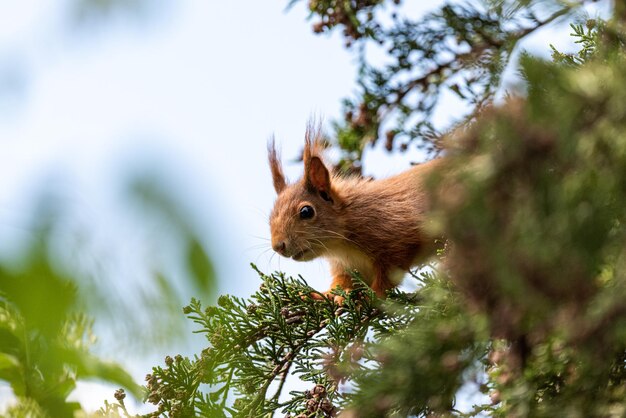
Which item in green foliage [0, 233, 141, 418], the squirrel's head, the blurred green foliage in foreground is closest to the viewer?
green foliage [0, 233, 141, 418]

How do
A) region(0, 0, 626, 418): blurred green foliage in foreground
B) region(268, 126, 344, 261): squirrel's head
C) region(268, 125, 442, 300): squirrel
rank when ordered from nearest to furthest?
region(0, 0, 626, 418): blurred green foliage in foreground, region(268, 125, 442, 300): squirrel, region(268, 126, 344, 261): squirrel's head

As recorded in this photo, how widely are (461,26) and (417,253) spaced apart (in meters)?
0.93

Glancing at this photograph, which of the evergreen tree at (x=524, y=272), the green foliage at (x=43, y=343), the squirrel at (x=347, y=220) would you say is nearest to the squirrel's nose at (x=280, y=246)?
the squirrel at (x=347, y=220)

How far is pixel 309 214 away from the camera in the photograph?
9.20 feet

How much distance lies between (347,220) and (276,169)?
417mm

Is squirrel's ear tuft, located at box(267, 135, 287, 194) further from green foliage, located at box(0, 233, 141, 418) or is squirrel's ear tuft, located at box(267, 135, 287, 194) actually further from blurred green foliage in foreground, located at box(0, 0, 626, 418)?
green foliage, located at box(0, 233, 141, 418)

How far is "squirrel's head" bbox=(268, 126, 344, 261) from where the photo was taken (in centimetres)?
276

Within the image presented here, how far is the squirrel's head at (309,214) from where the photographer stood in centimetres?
276

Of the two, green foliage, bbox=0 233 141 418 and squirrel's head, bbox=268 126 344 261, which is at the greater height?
squirrel's head, bbox=268 126 344 261

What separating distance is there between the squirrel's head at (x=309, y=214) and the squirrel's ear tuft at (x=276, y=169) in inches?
4.4

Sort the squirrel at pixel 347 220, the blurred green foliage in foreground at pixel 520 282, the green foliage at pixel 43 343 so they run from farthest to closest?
1. the squirrel at pixel 347 220
2. the blurred green foliage in foreground at pixel 520 282
3. the green foliage at pixel 43 343

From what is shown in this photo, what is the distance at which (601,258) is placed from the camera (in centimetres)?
92

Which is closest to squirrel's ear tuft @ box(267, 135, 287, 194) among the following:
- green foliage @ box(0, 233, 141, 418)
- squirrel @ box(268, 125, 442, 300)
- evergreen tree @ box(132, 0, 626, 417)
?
squirrel @ box(268, 125, 442, 300)

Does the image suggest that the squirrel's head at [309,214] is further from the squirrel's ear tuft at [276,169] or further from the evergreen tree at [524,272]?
the evergreen tree at [524,272]
